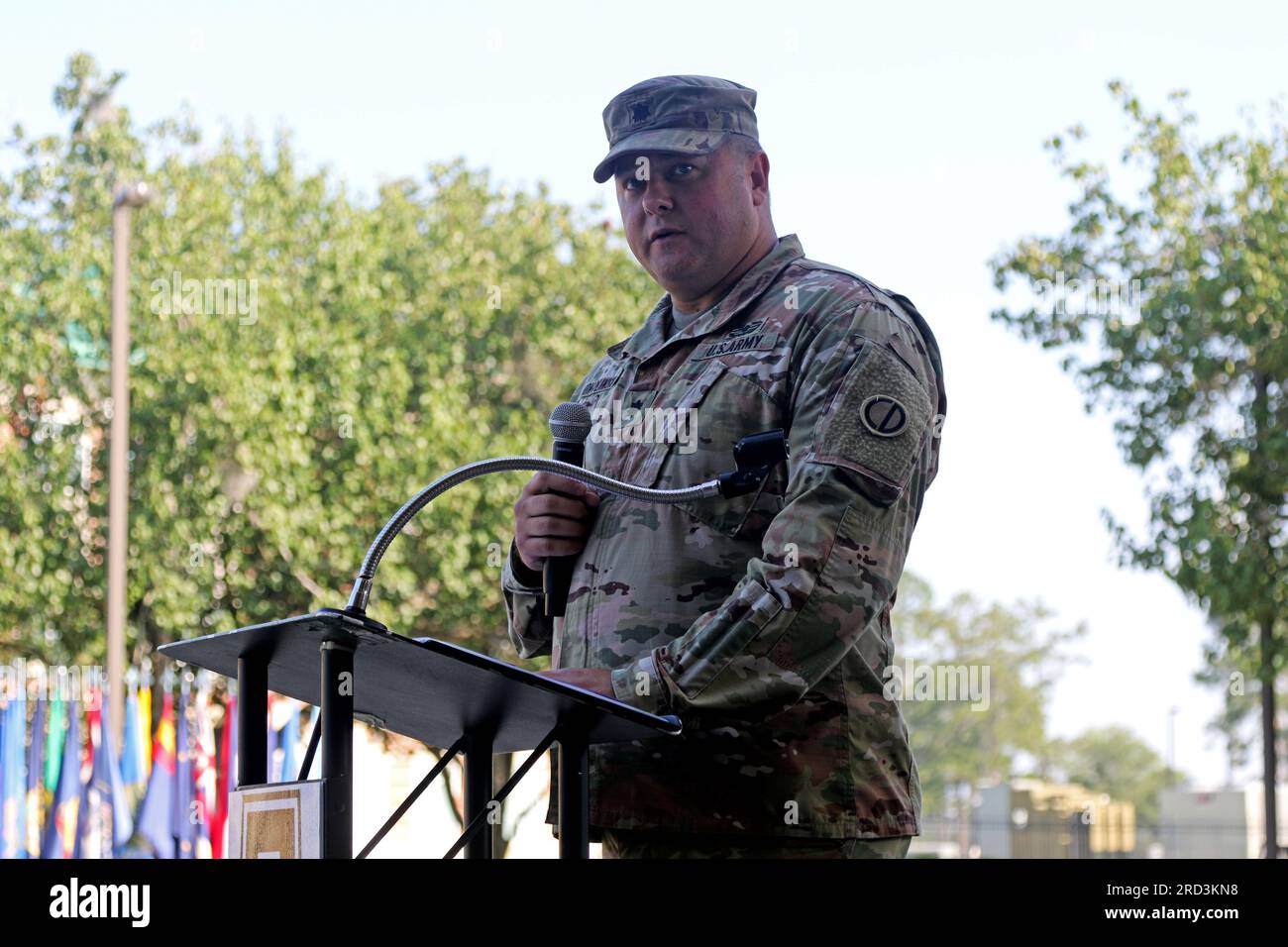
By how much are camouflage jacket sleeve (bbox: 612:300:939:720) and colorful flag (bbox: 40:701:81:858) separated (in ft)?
46.3

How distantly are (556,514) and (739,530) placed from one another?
15.5 inches

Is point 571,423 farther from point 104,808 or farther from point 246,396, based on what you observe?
point 246,396

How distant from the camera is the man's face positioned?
340 cm

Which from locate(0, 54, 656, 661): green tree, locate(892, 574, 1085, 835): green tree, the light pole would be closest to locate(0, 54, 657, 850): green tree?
locate(0, 54, 656, 661): green tree

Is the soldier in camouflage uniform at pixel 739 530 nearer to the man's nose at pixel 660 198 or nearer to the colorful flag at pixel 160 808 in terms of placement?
the man's nose at pixel 660 198

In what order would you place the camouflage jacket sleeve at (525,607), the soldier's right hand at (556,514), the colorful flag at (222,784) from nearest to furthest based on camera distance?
the soldier's right hand at (556,514) < the camouflage jacket sleeve at (525,607) < the colorful flag at (222,784)

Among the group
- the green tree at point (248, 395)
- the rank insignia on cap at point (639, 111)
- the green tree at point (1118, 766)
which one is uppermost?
the green tree at point (248, 395)

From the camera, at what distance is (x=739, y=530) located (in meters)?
3.07

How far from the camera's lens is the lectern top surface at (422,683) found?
2.33 m

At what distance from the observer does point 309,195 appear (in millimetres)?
21406

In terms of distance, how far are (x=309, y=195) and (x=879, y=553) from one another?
1953 cm

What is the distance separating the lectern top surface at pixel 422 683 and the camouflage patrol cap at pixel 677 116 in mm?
1284

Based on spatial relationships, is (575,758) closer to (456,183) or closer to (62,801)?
(62,801)

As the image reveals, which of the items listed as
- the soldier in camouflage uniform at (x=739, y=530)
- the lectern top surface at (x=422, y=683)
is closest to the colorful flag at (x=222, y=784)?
the soldier in camouflage uniform at (x=739, y=530)
